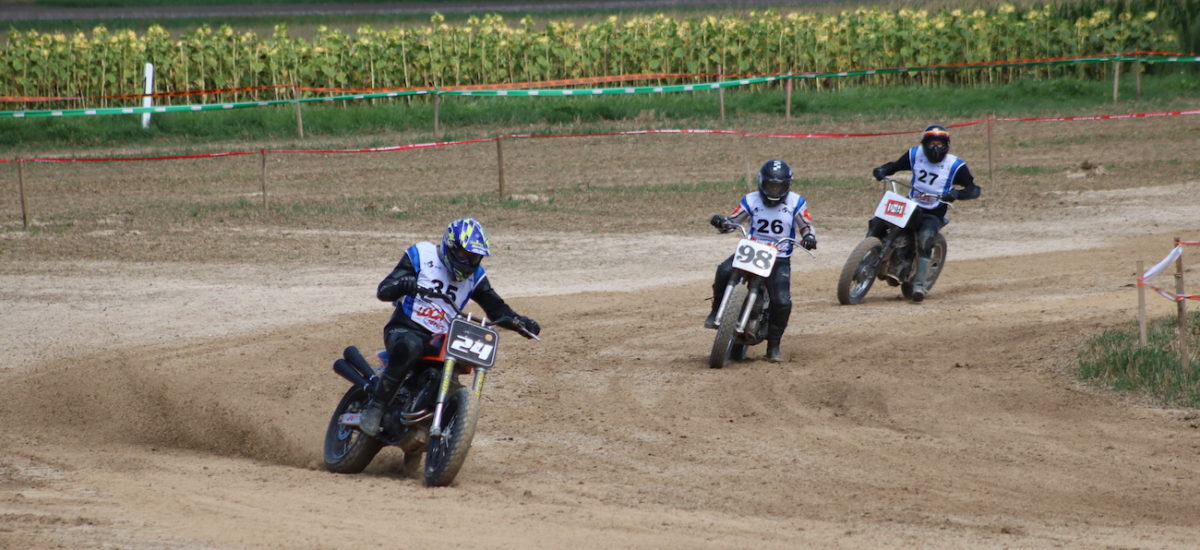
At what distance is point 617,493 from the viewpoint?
8.60 m

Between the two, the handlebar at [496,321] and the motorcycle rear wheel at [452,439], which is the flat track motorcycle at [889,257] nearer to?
the handlebar at [496,321]

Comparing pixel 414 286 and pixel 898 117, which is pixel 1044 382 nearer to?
pixel 414 286

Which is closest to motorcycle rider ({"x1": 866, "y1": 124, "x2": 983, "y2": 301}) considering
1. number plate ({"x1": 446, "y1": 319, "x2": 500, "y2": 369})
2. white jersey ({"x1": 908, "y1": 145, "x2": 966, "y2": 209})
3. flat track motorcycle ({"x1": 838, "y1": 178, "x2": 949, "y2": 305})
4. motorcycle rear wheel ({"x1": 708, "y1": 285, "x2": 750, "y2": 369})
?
white jersey ({"x1": 908, "y1": 145, "x2": 966, "y2": 209})

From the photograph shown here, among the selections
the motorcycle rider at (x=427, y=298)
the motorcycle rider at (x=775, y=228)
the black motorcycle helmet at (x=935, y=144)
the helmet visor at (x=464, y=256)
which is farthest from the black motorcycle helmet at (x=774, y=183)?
the helmet visor at (x=464, y=256)

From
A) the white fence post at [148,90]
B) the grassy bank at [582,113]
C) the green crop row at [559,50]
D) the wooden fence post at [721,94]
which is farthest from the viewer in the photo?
the green crop row at [559,50]

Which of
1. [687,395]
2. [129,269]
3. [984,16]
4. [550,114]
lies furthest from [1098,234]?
[984,16]

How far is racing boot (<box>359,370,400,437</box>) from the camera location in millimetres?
9133

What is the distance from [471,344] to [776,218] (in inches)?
181

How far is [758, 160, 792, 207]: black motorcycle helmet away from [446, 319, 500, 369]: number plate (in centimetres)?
436

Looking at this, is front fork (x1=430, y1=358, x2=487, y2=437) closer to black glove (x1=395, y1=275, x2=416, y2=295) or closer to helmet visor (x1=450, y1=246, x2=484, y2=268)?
black glove (x1=395, y1=275, x2=416, y2=295)

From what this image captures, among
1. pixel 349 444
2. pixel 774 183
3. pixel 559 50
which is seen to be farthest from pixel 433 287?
pixel 559 50

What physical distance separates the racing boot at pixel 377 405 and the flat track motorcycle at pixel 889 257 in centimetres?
718

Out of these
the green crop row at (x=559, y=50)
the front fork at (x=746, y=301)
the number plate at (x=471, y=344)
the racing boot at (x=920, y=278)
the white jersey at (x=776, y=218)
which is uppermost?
the green crop row at (x=559, y=50)

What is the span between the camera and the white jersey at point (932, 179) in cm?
1536
